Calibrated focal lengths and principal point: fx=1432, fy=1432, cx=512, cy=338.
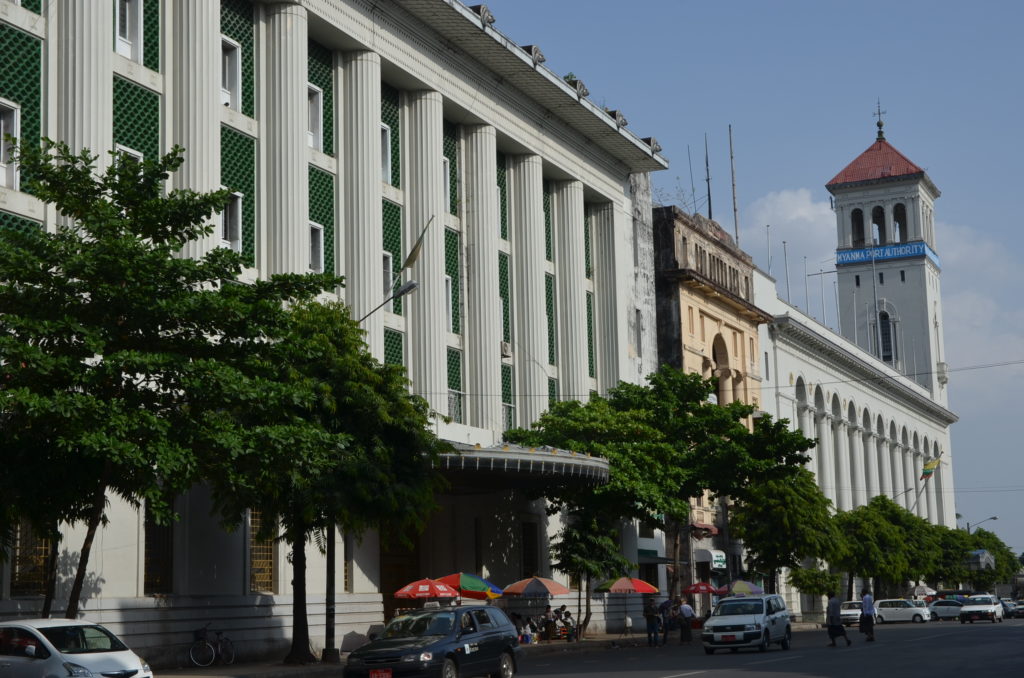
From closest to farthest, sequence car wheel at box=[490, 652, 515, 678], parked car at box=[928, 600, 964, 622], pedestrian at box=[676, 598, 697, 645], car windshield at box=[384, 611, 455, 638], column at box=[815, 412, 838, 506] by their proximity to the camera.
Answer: car windshield at box=[384, 611, 455, 638] < car wheel at box=[490, 652, 515, 678] < pedestrian at box=[676, 598, 697, 645] < parked car at box=[928, 600, 964, 622] < column at box=[815, 412, 838, 506]

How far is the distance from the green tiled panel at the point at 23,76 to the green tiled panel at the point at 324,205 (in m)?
11.3

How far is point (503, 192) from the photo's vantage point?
180ft

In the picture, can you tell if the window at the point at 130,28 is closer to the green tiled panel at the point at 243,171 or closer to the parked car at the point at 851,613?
the green tiled panel at the point at 243,171

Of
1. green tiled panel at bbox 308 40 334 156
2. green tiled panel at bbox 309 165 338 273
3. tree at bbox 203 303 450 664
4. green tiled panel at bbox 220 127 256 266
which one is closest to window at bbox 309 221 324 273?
green tiled panel at bbox 309 165 338 273

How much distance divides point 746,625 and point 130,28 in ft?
75.8

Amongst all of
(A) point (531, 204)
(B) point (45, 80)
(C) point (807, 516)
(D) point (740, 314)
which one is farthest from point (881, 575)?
(B) point (45, 80)

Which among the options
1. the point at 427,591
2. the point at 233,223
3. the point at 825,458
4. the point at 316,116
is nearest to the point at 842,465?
the point at 825,458

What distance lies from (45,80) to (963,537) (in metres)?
95.4

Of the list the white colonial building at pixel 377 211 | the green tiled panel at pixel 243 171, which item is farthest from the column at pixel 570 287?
the green tiled panel at pixel 243 171

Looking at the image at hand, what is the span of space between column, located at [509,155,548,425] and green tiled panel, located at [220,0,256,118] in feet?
52.8

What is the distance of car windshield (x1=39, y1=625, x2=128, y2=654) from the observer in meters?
22.4

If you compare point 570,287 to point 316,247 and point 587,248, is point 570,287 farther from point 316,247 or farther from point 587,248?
point 316,247

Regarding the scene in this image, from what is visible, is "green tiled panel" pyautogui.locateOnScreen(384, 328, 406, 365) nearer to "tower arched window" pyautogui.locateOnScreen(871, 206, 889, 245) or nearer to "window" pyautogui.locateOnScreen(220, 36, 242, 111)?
"window" pyautogui.locateOnScreen(220, 36, 242, 111)

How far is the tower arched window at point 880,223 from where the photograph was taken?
134 metres
